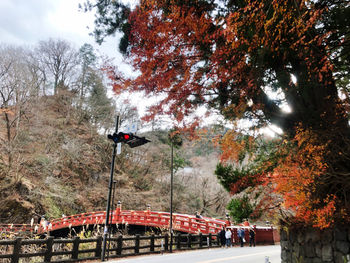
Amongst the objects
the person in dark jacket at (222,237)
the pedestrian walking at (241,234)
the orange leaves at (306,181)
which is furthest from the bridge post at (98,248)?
the pedestrian walking at (241,234)

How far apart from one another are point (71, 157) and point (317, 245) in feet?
86.3

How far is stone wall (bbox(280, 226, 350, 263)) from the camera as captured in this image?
20.0 ft

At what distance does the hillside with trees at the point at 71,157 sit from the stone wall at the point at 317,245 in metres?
11.0

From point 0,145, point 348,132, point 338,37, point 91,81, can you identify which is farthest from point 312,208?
point 91,81

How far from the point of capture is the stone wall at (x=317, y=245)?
6082mm

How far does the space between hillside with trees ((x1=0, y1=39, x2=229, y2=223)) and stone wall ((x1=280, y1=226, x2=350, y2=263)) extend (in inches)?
433

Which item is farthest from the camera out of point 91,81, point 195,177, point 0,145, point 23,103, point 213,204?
point 91,81

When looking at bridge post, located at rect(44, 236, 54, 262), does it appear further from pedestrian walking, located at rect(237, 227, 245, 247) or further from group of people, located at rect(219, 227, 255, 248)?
pedestrian walking, located at rect(237, 227, 245, 247)

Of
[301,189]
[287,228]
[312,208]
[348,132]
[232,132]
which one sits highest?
[232,132]

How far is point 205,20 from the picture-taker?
859 cm

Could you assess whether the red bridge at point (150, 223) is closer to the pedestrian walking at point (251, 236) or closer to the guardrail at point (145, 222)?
the guardrail at point (145, 222)

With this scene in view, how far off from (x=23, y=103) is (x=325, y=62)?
85.4ft

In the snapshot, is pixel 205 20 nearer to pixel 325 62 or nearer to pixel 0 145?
pixel 325 62

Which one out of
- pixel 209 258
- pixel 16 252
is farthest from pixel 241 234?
pixel 16 252
